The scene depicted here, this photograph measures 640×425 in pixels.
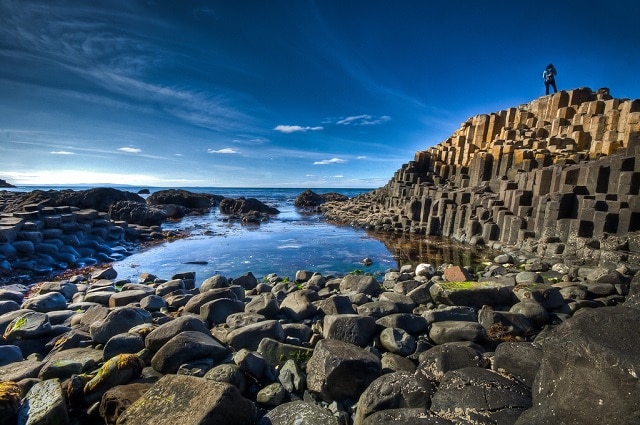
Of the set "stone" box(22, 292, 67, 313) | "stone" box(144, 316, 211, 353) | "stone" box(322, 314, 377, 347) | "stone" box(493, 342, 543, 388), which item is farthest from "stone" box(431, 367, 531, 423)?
"stone" box(22, 292, 67, 313)

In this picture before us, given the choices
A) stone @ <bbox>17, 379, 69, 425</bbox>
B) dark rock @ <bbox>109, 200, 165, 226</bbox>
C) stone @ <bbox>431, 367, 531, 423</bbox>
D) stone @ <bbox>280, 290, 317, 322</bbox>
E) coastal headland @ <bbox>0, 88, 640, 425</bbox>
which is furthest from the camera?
dark rock @ <bbox>109, 200, 165, 226</bbox>

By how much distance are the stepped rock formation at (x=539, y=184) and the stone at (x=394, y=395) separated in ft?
28.8

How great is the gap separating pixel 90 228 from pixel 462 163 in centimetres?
2630

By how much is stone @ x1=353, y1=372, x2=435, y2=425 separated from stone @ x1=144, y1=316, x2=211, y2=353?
7.76ft

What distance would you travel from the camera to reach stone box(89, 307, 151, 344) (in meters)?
4.56

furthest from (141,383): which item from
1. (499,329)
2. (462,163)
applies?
(462,163)

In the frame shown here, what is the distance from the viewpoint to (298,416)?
289 centimetres

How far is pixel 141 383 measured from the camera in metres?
3.36

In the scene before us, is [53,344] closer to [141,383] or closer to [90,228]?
[141,383]

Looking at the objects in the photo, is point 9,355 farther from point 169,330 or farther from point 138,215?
point 138,215

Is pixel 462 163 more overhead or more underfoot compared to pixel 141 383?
more overhead

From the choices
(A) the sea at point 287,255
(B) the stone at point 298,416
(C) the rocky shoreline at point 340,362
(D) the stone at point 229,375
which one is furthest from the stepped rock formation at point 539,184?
(D) the stone at point 229,375

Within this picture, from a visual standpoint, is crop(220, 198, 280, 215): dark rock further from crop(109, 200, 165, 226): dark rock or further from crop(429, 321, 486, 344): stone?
crop(429, 321, 486, 344): stone

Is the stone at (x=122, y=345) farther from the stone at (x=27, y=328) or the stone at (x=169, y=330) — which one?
the stone at (x=27, y=328)
